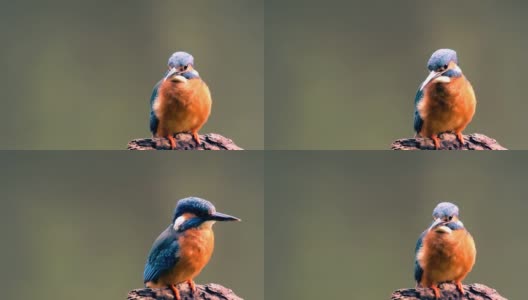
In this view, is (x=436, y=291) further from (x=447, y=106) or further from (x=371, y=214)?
(x=447, y=106)

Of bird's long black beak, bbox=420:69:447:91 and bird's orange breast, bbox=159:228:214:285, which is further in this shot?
bird's long black beak, bbox=420:69:447:91

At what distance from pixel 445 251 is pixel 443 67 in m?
0.80

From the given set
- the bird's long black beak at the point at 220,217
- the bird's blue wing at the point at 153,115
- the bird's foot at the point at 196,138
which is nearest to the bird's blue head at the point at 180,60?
the bird's blue wing at the point at 153,115

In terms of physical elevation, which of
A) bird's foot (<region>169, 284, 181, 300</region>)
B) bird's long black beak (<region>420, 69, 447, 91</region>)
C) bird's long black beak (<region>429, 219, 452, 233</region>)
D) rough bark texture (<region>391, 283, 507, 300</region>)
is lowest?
bird's foot (<region>169, 284, 181, 300</region>)

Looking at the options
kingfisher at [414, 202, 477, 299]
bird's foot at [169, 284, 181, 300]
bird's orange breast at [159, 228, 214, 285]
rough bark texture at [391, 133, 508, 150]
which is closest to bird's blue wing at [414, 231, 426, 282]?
kingfisher at [414, 202, 477, 299]

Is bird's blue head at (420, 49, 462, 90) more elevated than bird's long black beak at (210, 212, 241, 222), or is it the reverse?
bird's blue head at (420, 49, 462, 90)

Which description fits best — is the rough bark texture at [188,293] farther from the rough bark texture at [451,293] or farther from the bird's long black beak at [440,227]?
the bird's long black beak at [440,227]

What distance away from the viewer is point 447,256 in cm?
510

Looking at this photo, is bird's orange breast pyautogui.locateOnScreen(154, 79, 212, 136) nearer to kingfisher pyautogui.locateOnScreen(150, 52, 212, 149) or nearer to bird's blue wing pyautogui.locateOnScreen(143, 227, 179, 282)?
kingfisher pyautogui.locateOnScreen(150, 52, 212, 149)

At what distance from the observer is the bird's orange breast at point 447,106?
515 cm

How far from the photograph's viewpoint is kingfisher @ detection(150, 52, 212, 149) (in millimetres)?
5129

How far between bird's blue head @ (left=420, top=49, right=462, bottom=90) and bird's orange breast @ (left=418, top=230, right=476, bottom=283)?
2.18ft

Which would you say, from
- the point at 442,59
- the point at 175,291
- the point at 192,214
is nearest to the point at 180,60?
the point at 192,214

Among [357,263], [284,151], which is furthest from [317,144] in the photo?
[357,263]
